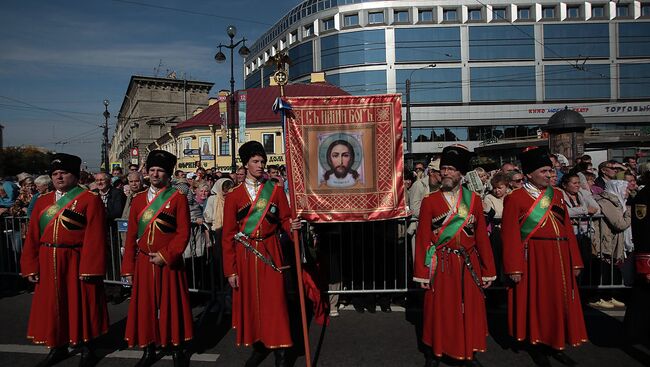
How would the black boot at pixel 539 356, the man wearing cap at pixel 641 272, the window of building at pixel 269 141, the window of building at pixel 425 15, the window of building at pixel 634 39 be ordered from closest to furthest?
1. the man wearing cap at pixel 641 272
2. the black boot at pixel 539 356
3. the window of building at pixel 269 141
4. the window of building at pixel 634 39
5. the window of building at pixel 425 15

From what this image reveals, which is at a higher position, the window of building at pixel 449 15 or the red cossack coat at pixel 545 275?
the window of building at pixel 449 15

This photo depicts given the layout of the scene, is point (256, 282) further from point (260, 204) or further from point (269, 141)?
point (269, 141)

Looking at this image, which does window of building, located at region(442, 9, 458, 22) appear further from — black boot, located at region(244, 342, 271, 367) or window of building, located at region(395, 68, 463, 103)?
black boot, located at region(244, 342, 271, 367)

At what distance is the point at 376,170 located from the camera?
519 cm

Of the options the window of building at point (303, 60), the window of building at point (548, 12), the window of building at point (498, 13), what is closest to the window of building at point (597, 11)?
the window of building at point (548, 12)

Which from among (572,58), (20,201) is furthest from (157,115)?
(20,201)

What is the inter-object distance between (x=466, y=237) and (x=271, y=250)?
6.34 feet

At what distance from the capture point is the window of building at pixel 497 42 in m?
54.6

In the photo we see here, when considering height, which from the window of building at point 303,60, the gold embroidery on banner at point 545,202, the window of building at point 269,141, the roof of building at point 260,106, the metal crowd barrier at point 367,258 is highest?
the window of building at point 303,60

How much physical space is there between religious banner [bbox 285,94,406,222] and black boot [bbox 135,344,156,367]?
210 centimetres

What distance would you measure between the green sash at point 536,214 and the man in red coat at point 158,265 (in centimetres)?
346

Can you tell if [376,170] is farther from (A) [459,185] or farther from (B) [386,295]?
(B) [386,295]

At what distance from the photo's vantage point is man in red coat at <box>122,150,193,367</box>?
455 centimetres

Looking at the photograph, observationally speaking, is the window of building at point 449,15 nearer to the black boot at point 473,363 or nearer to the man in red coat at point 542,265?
the man in red coat at point 542,265
